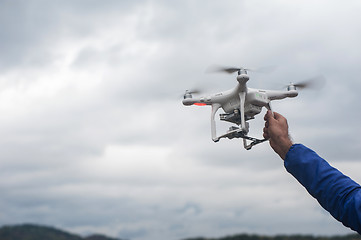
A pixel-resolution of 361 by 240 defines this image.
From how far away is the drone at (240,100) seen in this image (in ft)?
62.9

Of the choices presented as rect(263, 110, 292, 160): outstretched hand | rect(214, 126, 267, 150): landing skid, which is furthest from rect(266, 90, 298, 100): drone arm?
rect(263, 110, 292, 160): outstretched hand

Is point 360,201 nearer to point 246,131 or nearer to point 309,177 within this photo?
point 309,177

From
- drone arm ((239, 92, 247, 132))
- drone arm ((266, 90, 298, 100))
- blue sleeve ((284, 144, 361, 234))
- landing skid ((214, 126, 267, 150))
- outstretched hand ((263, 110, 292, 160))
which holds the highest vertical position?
drone arm ((266, 90, 298, 100))

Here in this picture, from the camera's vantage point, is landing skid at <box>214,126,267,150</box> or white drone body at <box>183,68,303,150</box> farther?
white drone body at <box>183,68,303,150</box>

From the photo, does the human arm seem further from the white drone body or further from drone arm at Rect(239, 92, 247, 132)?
the white drone body

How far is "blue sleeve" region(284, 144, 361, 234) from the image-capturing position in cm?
512

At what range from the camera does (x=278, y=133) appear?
19.7ft

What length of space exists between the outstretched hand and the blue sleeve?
165mm

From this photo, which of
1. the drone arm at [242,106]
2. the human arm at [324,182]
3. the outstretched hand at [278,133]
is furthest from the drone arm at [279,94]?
the human arm at [324,182]

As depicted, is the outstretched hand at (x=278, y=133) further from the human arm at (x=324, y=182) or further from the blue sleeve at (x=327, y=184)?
the blue sleeve at (x=327, y=184)

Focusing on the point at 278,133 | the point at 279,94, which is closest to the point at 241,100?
the point at 279,94

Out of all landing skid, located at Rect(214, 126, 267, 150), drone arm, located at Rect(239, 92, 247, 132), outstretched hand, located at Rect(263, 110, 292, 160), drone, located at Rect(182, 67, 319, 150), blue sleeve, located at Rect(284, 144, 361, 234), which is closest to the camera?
blue sleeve, located at Rect(284, 144, 361, 234)

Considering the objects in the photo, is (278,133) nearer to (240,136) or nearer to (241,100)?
(240,136)

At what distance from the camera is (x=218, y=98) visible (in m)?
21.6
